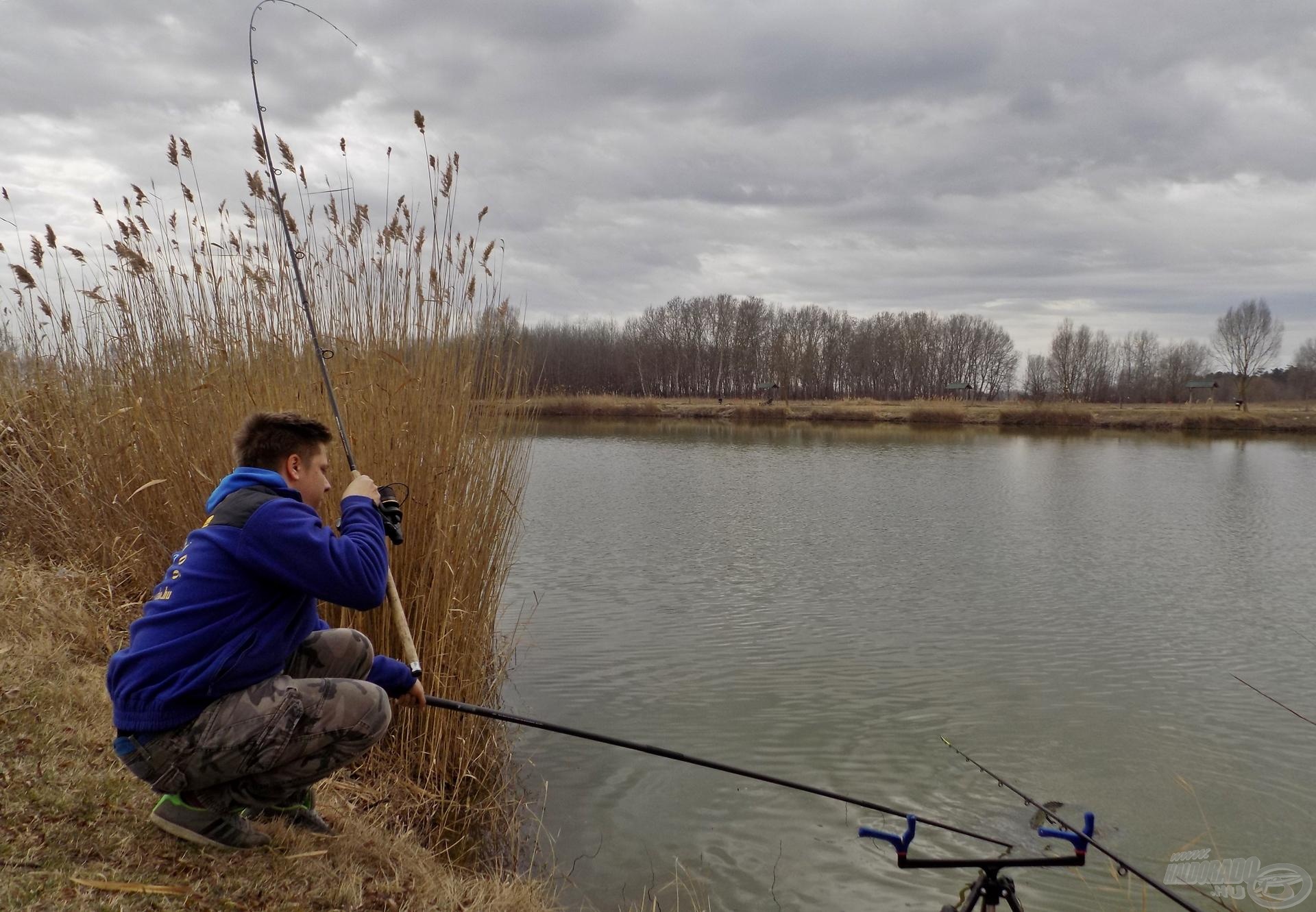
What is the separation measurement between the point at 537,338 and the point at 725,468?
49.5ft

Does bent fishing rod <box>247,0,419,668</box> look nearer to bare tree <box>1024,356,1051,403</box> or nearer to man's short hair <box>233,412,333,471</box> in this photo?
man's short hair <box>233,412,333,471</box>

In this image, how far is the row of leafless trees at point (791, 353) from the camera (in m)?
73.8

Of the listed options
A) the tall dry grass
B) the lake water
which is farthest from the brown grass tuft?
the tall dry grass

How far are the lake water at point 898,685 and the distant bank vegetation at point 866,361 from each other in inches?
2178

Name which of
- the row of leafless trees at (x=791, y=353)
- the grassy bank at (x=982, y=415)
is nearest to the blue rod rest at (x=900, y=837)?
the grassy bank at (x=982, y=415)

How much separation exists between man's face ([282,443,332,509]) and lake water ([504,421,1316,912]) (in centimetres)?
220

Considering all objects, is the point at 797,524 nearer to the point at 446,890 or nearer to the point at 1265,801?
the point at 1265,801

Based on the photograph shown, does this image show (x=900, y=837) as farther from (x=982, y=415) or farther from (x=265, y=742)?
(x=982, y=415)

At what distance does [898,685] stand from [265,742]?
17.4ft

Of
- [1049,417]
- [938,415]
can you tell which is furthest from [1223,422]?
[938,415]

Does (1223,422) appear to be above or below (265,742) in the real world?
above

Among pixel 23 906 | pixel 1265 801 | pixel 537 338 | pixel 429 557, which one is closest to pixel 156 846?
pixel 23 906

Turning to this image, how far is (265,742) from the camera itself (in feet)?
8.29

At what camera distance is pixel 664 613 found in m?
8.42
